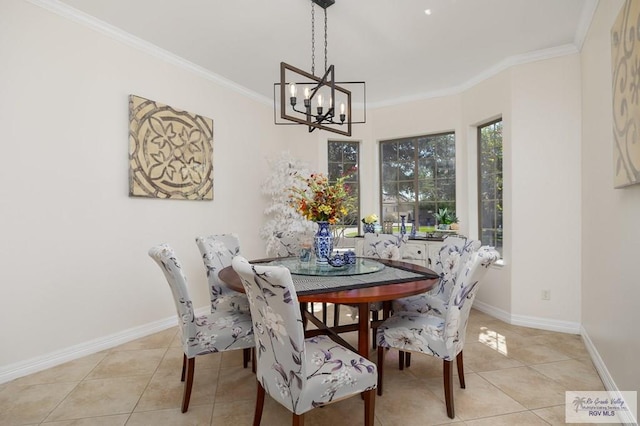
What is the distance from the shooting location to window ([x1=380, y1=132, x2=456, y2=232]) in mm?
4691

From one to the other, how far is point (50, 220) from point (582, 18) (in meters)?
4.60

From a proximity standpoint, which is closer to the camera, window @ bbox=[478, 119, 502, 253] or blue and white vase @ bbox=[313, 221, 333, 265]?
blue and white vase @ bbox=[313, 221, 333, 265]

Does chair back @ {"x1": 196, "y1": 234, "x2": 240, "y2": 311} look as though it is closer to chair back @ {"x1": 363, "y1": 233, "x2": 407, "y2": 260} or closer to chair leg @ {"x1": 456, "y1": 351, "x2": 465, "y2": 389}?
chair back @ {"x1": 363, "y1": 233, "x2": 407, "y2": 260}

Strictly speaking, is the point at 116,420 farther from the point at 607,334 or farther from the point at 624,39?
the point at 624,39

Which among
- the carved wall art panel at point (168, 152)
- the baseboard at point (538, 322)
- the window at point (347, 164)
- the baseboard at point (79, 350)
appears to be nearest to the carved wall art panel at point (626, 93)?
the baseboard at point (538, 322)

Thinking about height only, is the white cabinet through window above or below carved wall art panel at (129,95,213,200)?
below

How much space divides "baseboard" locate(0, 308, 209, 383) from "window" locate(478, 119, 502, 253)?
3.74m

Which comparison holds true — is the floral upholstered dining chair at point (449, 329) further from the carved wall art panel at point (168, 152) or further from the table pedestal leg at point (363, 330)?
the carved wall art panel at point (168, 152)

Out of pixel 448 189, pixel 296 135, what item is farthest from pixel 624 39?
pixel 296 135

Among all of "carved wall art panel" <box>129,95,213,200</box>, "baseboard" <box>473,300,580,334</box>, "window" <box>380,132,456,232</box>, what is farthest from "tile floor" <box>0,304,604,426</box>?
"window" <box>380,132,456,232</box>

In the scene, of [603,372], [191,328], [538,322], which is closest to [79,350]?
[191,328]

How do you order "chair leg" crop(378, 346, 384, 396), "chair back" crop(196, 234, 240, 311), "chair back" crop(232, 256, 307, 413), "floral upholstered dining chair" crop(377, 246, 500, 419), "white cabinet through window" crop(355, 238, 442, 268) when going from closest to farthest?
1. "chair back" crop(232, 256, 307, 413)
2. "floral upholstered dining chair" crop(377, 246, 500, 419)
3. "chair leg" crop(378, 346, 384, 396)
4. "chair back" crop(196, 234, 240, 311)
5. "white cabinet through window" crop(355, 238, 442, 268)

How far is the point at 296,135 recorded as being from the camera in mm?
5172

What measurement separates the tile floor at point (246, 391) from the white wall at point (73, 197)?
0.38 meters
